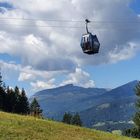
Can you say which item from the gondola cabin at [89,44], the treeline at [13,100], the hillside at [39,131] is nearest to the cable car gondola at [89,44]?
the gondola cabin at [89,44]

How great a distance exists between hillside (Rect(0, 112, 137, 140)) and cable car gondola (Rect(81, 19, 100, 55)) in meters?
7.06

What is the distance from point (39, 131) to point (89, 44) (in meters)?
9.90

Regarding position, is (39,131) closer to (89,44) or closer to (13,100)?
(89,44)

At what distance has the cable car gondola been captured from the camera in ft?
133

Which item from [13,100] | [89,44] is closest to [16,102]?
[13,100]

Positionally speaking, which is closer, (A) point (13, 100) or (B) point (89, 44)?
(B) point (89, 44)

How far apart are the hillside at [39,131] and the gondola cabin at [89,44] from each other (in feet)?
23.1

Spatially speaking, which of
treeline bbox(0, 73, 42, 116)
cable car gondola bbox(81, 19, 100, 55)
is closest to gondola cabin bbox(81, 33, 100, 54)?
cable car gondola bbox(81, 19, 100, 55)

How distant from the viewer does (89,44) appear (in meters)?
40.8

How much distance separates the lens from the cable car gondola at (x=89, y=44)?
133 ft

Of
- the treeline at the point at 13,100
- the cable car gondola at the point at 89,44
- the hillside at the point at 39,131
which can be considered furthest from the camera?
the treeline at the point at 13,100

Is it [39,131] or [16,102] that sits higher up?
[16,102]

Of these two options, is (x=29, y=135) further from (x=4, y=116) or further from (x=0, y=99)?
(x=0, y=99)

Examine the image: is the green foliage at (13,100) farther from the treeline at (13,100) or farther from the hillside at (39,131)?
the hillside at (39,131)
